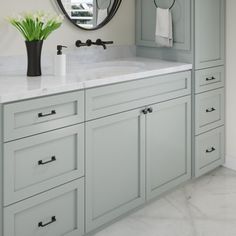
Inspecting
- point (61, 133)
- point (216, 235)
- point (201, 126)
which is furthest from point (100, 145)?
point (201, 126)

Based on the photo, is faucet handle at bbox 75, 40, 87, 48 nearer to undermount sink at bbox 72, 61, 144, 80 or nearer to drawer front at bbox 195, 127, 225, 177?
undermount sink at bbox 72, 61, 144, 80

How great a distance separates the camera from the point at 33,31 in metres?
2.54

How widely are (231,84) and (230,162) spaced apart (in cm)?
62

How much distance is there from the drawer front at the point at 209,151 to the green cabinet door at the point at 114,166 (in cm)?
64

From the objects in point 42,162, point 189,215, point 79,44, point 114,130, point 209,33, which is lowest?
point 189,215

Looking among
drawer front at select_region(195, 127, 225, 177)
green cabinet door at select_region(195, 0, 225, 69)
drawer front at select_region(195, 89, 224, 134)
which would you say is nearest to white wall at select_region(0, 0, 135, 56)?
green cabinet door at select_region(195, 0, 225, 69)

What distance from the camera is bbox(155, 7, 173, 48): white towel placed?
3.20 meters

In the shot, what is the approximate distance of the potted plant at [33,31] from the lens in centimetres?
252

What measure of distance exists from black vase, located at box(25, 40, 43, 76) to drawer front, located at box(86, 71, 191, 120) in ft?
1.23

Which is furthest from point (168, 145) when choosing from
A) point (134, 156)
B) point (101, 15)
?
point (101, 15)

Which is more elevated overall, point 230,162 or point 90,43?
point 90,43

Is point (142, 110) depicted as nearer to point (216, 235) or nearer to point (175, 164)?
point (175, 164)

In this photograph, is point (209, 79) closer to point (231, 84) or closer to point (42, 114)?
point (231, 84)

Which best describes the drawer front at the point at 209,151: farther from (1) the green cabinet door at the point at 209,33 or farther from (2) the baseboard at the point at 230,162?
(1) the green cabinet door at the point at 209,33
